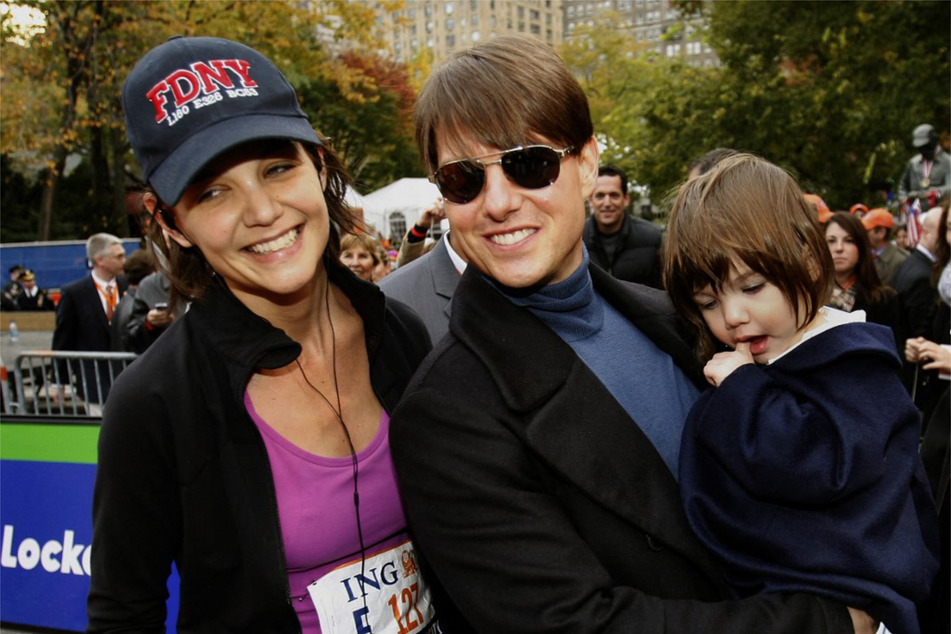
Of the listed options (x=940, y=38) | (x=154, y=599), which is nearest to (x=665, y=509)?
(x=154, y=599)

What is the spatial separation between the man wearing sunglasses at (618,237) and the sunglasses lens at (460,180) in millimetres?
5658

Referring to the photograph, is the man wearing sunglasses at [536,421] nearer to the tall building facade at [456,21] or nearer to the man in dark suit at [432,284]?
the man in dark suit at [432,284]

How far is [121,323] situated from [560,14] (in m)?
156

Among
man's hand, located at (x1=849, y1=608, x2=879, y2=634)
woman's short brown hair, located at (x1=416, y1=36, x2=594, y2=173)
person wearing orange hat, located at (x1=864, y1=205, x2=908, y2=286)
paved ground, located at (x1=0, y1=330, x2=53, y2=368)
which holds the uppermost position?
woman's short brown hair, located at (x1=416, y1=36, x2=594, y2=173)

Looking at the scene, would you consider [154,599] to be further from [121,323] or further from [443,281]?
[121,323]

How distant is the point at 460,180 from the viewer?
5.93ft

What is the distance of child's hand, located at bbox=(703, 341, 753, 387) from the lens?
6.11ft

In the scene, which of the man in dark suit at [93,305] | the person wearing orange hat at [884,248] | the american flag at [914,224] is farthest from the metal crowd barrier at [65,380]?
the american flag at [914,224]

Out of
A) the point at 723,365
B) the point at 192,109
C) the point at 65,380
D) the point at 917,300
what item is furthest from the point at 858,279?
the point at 65,380

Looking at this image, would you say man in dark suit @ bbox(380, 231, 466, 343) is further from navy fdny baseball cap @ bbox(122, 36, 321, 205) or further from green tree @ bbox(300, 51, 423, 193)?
green tree @ bbox(300, 51, 423, 193)

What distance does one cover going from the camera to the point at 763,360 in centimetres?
203

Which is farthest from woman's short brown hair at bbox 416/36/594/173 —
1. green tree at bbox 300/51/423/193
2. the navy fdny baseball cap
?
green tree at bbox 300/51/423/193

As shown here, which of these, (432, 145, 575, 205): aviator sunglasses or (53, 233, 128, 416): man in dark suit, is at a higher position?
(432, 145, 575, 205): aviator sunglasses

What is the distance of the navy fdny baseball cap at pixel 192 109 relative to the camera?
5.77 feet
